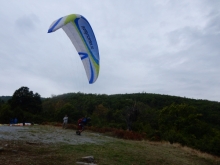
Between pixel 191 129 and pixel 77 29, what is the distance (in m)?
40.9

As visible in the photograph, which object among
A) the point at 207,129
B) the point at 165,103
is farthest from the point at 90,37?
the point at 165,103

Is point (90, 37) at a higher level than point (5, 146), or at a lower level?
higher

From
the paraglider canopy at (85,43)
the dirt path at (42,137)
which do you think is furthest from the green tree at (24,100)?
the paraglider canopy at (85,43)

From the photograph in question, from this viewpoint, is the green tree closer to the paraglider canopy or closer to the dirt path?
the dirt path

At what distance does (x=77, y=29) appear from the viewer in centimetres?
1191

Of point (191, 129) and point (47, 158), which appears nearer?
point (47, 158)

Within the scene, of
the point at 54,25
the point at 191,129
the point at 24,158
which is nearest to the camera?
the point at 24,158

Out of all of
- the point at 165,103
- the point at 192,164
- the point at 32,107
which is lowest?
the point at 192,164

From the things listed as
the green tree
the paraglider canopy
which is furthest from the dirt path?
the green tree

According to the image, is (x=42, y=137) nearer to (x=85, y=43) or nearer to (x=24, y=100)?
(x=85, y=43)

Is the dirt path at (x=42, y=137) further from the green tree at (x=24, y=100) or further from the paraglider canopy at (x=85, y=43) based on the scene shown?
the green tree at (x=24, y=100)

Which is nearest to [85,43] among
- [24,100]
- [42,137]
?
[42,137]

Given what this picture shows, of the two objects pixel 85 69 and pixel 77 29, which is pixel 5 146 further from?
pixel 77 29

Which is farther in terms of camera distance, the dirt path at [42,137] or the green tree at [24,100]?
the green tree at [24,100]
